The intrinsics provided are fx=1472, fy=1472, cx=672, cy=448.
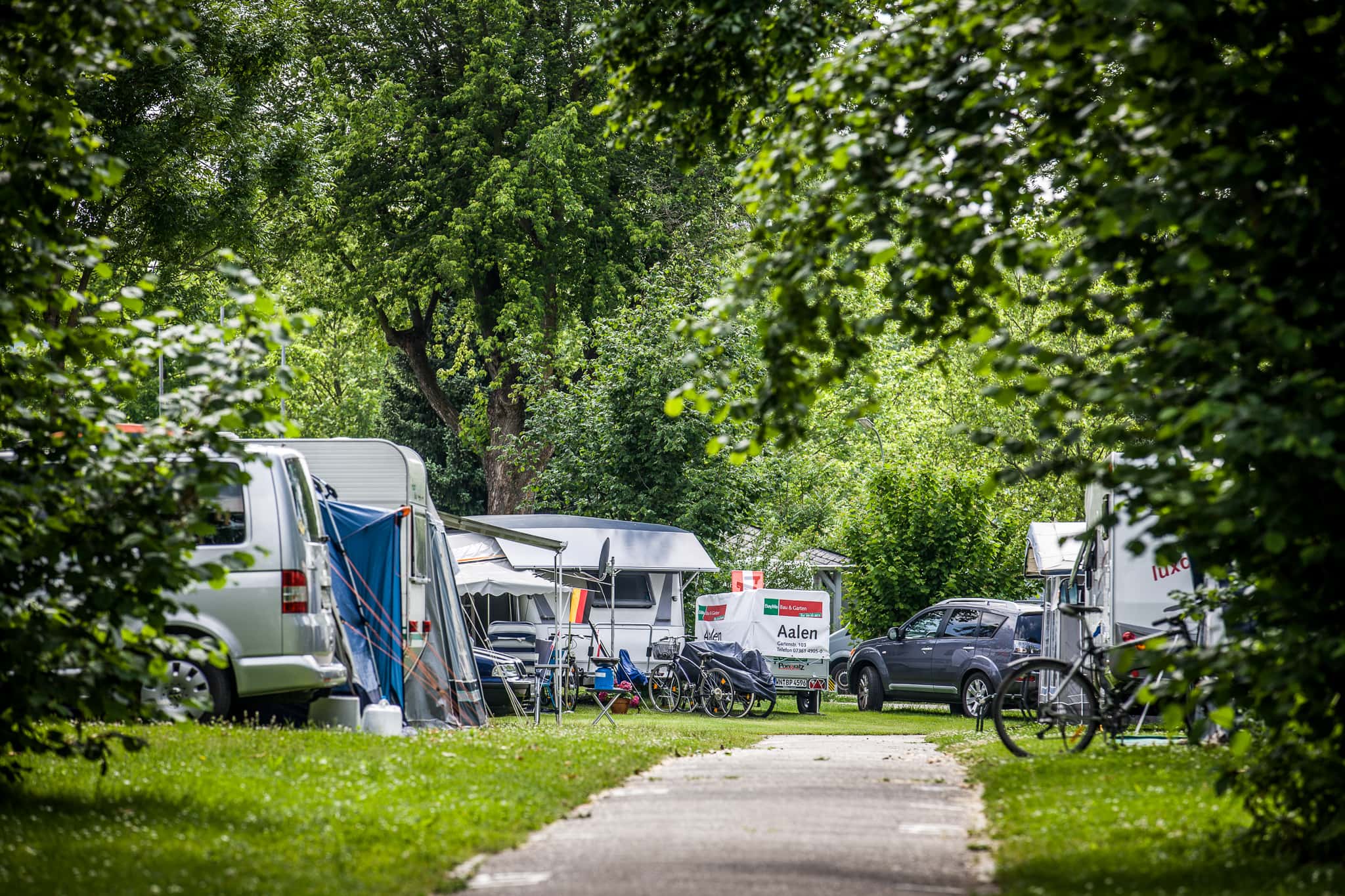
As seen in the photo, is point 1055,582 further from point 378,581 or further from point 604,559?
point 378,581

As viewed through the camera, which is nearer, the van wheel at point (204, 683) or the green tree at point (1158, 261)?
the green tree at point (1158, 261)

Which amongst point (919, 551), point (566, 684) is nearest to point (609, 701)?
point (566, 684)

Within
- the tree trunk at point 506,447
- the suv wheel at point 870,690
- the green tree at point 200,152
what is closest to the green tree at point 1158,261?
the green tree at point 200,152

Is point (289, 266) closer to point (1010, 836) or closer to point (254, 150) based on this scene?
point (254, 150)

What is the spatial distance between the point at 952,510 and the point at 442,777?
19.2m

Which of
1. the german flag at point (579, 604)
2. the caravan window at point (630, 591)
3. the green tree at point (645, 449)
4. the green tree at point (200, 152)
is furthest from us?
the green tree at point (645, 449)

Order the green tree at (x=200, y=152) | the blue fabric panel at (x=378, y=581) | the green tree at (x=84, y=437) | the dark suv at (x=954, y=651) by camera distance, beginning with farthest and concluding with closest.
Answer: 1. the dark suv at (x=954, y=651)
2. the green tree at (x=200, y=152)
3. the blue fabric panel at (x=378, y=581)
4. the green tree at (x=84, y=437)

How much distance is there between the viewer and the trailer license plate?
23281 mm

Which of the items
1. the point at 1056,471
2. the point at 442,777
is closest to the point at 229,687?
the point at 442,777

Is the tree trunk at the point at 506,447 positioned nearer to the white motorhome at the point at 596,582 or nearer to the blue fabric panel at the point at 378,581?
the white motorhome at the point at 596,582

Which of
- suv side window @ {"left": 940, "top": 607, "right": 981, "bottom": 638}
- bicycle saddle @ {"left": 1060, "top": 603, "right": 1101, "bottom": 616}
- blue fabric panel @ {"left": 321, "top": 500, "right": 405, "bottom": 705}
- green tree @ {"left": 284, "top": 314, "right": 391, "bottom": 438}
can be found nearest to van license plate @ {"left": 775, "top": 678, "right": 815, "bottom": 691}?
suv side window @ {"left": 940, "top": 607, "right": 981, "bottom": 638}

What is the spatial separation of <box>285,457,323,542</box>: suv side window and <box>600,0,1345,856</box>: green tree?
5.66 metres

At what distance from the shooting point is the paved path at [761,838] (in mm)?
6121

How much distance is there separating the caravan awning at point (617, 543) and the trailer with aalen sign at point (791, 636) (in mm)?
1588
